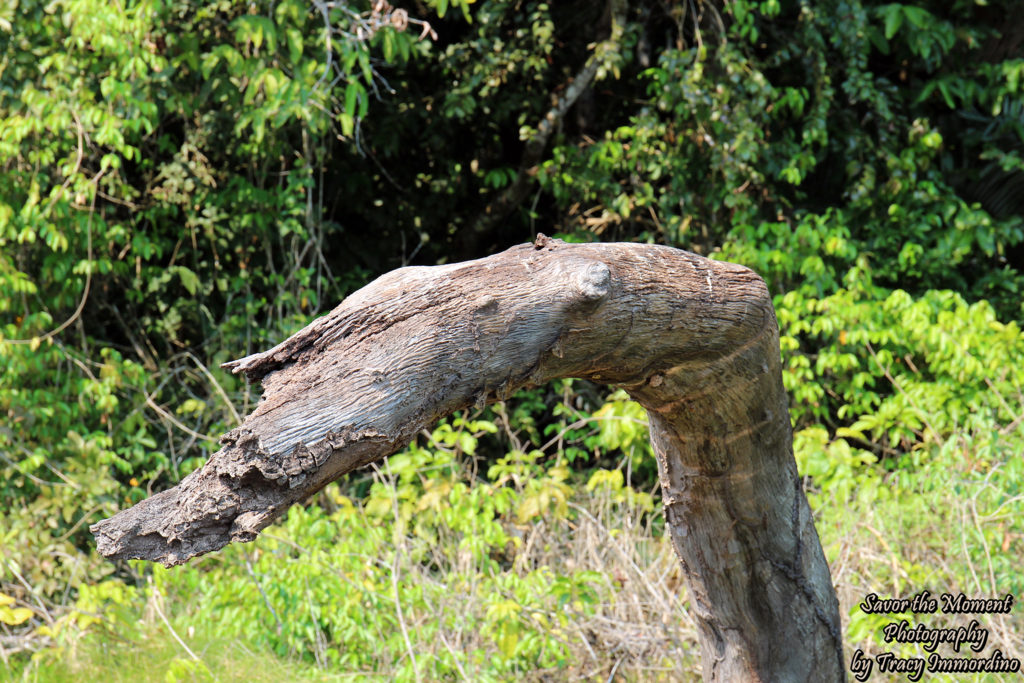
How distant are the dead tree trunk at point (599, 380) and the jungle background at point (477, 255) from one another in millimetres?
1051

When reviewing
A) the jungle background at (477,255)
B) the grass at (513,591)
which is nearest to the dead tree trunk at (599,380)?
the grass at (513,591)

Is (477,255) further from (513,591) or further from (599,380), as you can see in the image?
(599,380)

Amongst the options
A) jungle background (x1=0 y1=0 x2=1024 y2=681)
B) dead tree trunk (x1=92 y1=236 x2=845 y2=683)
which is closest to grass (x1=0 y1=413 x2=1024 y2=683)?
jungle background (x1=0 y1=0 x2=1024 y2=681)

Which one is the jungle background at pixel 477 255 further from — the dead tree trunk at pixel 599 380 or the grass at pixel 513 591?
the dead tree trunk at pixel 599 380

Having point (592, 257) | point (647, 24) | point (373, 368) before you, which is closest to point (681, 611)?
point (592, 257)

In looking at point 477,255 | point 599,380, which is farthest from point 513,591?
point 477,255

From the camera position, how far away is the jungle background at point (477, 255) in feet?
11.2

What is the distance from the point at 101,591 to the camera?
3.72m

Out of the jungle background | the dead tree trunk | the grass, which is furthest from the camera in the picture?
the jungle background

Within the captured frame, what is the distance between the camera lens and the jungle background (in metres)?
3.43

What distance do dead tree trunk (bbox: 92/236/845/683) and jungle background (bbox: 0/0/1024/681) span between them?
1.05 metres

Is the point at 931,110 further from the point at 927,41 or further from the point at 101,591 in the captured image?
the point at 101,591

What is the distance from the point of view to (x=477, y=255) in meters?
6.30

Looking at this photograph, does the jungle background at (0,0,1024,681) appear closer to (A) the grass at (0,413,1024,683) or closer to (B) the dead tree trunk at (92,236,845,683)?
(A) the grass at (0,413,1024,683)
